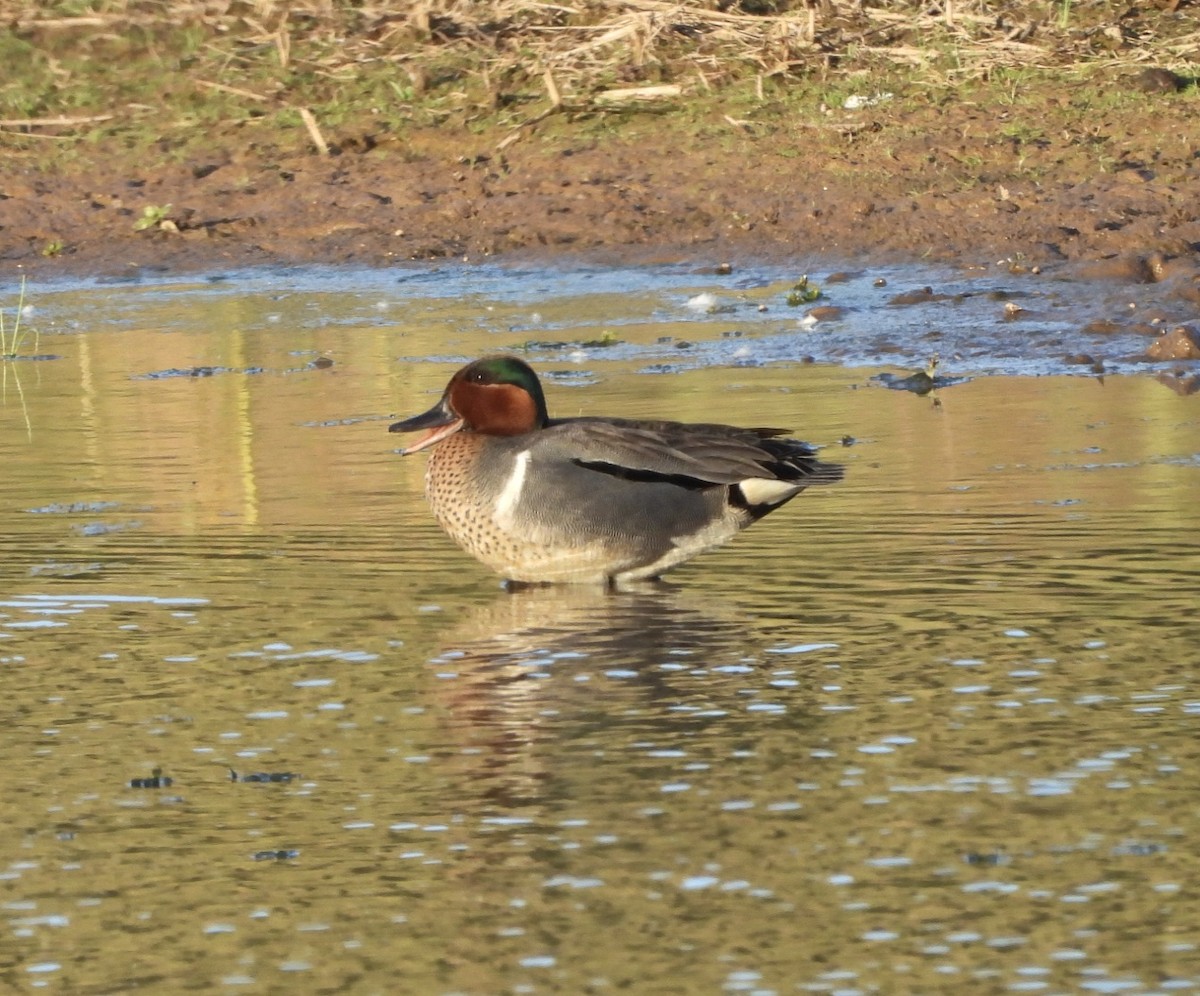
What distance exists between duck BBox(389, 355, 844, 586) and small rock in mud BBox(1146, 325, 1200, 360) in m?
3.39

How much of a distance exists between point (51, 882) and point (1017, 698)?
2063mm

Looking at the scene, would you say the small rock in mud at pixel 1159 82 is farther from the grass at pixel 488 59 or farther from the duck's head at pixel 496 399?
the duck's head at pixel 496 399

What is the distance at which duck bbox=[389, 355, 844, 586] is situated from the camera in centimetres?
684

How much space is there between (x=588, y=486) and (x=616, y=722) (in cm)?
161

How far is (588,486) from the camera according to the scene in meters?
6.86

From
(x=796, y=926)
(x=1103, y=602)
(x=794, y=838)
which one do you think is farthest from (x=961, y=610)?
(x=796, y=926)

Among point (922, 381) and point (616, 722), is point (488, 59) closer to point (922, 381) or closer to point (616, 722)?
point (922, 381)

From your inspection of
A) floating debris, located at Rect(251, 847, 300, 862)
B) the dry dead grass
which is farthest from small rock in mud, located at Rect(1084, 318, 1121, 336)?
floating debris, located at Rect(251, 847, 300, 862)

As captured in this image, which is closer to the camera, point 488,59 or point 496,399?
point 496,399

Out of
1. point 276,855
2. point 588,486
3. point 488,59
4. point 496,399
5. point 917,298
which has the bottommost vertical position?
point 276,855

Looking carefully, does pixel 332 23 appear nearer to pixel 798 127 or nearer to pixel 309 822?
pixel 798 127

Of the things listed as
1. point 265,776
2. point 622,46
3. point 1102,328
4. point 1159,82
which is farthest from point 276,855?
point 622,46

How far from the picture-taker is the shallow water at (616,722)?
403 cm

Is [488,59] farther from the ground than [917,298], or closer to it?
farther from the ground
